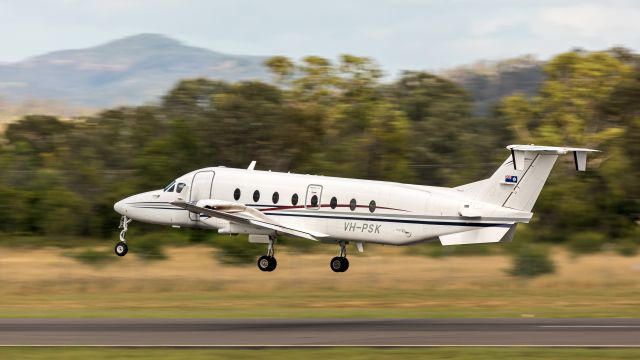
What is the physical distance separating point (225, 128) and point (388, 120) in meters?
23.0

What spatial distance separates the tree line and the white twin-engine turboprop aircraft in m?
15.1

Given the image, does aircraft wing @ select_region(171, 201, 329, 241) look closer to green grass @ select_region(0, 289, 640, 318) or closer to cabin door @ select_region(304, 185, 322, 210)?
cabin door @ select_region(304, 185, 322, 210)

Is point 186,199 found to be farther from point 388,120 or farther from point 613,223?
point 388,120

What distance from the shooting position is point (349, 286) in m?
37.5

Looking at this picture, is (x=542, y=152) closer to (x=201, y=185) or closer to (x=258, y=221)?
(x=258, y=221)

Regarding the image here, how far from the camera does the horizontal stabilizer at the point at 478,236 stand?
106 ft

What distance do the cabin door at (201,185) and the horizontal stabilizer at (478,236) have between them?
8.28 m

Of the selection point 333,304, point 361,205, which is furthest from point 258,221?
point 333,304

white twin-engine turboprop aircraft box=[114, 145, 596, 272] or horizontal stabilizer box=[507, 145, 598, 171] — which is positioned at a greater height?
horizontal stabilizer box=[507, 145, 598, 171]
